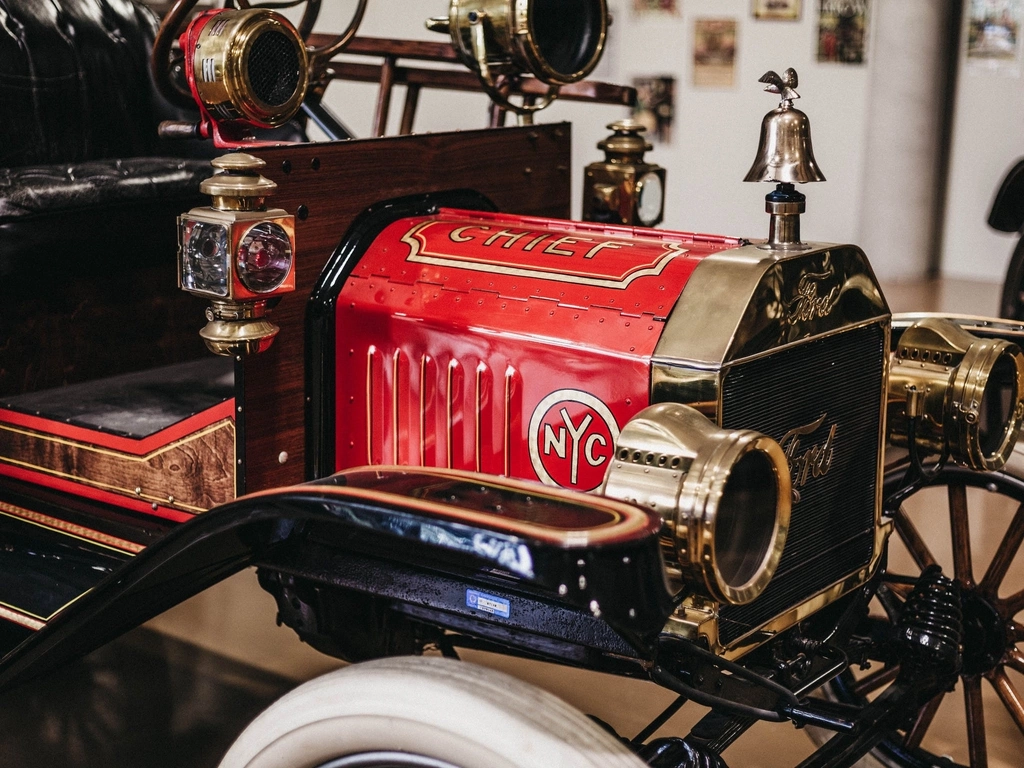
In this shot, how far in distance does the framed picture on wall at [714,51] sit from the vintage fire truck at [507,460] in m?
4.27

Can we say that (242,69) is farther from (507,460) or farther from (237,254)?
(507,460)

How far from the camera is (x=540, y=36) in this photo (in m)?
2.45

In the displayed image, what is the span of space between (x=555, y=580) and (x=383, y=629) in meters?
0.79

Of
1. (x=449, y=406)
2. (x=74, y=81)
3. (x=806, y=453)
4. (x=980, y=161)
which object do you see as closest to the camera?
(x=806, y=453)

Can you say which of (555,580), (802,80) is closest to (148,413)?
(555,580)

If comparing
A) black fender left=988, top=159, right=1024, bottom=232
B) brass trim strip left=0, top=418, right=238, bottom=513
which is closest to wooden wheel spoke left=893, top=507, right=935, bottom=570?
brass trim strip left=0, top=418, right=238, bottom=513

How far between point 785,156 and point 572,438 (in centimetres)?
52

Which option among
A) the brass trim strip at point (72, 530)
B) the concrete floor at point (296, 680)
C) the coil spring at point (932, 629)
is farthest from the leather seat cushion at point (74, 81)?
the coil spring at point (932, 629)

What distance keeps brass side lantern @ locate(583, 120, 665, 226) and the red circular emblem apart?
852mm

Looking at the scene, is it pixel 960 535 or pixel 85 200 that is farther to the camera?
pixel 85 200

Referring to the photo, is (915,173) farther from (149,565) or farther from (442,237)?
(149,565)

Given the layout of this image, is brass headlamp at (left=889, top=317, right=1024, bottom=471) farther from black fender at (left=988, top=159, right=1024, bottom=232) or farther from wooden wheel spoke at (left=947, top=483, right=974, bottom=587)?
black fender at (left=988, top=159, right=1024, bottom=232)

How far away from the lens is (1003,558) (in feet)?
7.38

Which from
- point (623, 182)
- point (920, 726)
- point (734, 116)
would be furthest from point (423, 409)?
point (734, 116)
